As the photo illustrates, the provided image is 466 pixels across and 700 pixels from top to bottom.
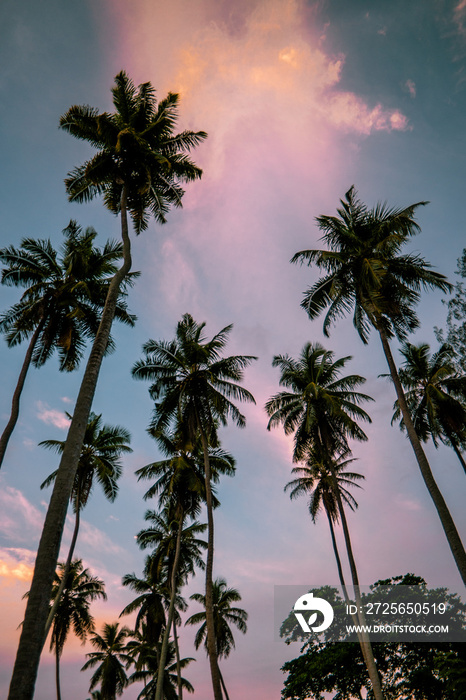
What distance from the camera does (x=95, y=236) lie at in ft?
65.5

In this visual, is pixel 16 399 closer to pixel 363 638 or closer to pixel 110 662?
pixel 363 638

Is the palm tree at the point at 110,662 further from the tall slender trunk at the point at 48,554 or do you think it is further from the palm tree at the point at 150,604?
the tall slender trunk at the point at 48,554

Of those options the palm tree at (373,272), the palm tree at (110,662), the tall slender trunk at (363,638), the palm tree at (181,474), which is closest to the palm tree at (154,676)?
the palm tree at (110,662)

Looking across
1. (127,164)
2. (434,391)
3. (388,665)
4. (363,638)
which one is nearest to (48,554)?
(127,164)

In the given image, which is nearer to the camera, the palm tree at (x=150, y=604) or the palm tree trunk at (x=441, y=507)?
the palm tree trunk at (x=441, y=507)

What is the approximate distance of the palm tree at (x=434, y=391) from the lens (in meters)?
22.8

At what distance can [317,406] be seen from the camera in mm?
22812

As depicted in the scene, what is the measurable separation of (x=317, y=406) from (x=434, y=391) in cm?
658

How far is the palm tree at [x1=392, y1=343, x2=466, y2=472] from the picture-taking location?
2284cm

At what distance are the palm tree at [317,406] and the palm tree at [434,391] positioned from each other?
358 centimetres

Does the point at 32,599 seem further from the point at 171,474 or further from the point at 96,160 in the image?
the point at 171,474

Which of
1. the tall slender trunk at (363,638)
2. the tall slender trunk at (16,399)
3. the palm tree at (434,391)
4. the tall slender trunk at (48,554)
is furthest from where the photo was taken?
the palm tree at (434,391)

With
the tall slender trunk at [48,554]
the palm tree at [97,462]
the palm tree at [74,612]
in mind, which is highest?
the palm tree at [97,462]

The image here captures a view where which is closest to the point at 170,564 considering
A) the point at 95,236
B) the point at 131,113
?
the point at 95,236
